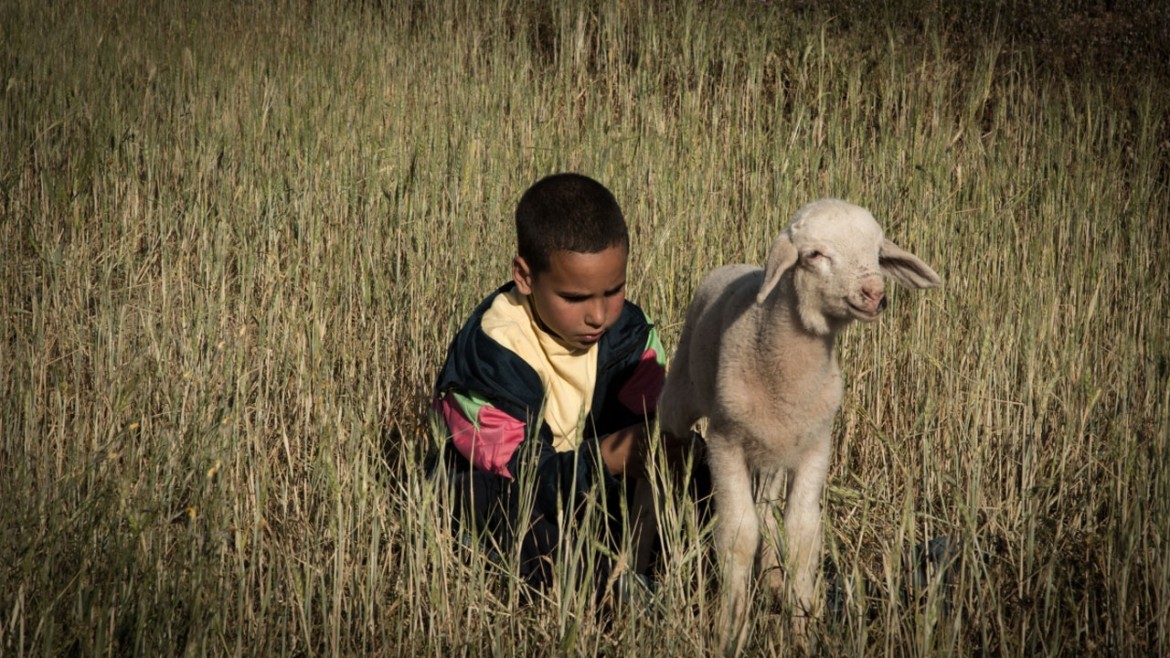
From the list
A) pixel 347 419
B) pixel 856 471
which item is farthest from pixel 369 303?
pixel 856 471

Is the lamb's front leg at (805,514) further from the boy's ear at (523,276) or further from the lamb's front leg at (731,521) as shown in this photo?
the boy's ear at (523,276)

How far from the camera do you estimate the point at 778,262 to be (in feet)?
5.47

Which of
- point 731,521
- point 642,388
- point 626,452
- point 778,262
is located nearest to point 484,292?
point 642,388

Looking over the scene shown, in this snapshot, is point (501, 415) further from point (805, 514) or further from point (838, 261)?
point (838, 261)

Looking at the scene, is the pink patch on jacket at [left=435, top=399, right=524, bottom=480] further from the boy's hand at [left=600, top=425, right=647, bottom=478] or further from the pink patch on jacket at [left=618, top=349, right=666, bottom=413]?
the pink patch on jacket at [left=618, top=349, right=666, bottom=413]

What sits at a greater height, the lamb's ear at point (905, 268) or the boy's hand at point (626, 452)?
the lamb's ear at point (905, 268)

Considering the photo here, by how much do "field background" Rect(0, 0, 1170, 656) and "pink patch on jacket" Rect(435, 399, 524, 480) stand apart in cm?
13

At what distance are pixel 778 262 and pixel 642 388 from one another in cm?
102

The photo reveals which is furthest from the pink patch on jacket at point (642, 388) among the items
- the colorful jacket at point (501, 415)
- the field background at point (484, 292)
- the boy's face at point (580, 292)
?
the field background at point (484, 292)

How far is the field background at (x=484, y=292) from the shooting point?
6.57 feet

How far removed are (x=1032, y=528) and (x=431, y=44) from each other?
4.28 m

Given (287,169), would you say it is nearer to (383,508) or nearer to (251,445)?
(251,445)

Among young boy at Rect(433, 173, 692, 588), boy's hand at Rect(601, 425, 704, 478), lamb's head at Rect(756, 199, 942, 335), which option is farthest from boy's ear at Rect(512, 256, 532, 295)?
lamb's head at Rect(756, 199, 942, 335)

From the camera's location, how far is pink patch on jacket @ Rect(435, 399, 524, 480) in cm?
233
